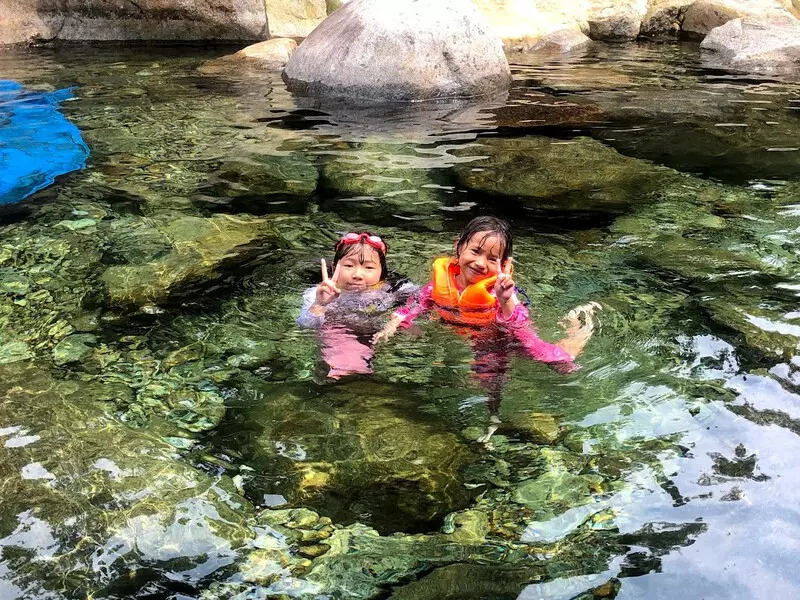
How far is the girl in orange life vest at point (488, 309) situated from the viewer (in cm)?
421

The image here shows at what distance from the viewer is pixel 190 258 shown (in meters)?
5.54

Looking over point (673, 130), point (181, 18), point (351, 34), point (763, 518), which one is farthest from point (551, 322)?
point (181, 18)

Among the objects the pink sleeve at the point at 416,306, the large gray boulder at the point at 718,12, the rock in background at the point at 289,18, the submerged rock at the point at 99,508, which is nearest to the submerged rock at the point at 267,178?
the pink sleeve at the point at 416,306

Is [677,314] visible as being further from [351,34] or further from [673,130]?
[351,34]

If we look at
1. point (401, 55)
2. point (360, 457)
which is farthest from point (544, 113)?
point (360, 457)

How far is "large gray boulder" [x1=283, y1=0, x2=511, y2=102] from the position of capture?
10961mm

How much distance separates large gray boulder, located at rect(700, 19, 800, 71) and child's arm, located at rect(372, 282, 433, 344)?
11856 mm

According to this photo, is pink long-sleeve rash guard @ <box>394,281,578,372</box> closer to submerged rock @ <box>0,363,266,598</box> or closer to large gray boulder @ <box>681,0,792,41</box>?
submerged rock @ <box>0,363,266,598</box>

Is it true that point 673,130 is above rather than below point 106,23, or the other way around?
below

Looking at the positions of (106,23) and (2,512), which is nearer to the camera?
(2,512)

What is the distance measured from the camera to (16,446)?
3.29m

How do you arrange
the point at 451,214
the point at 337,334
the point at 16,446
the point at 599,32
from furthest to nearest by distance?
the point at 599,32 < the point at 451,214 < the point at 337,334 < the point at 16,446

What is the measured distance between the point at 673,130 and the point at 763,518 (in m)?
7.40

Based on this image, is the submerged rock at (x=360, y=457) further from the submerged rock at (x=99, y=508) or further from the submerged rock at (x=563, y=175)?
the submerged rock at (x=563, y=175)
